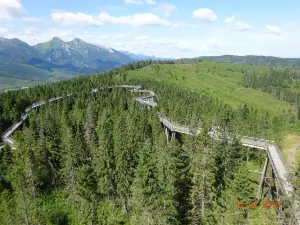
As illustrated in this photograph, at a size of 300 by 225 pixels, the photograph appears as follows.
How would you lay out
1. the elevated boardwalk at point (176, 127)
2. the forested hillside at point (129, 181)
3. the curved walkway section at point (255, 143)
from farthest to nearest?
1. the elevated boardwalk at point (176, 127)
2. the forested hillside at point (129, 181)
3. the curved walkway section at point (255, 143)

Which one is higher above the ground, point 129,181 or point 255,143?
point 255,143

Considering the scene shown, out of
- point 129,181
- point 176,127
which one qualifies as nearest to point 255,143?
point 176,127

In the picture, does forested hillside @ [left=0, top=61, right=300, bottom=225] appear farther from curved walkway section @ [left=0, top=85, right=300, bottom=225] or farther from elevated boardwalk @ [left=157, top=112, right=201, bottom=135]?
elevated boardwalk @ [left=157, top=112, right=201, bottom=135]

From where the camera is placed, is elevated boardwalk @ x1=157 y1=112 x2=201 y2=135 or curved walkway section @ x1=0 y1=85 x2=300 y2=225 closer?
curved walkway section @ x1=0 y1=85 x2=300 y2=225

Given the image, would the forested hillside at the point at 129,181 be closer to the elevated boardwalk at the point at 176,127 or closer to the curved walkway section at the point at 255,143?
the curved walkway section at the point at 255,143

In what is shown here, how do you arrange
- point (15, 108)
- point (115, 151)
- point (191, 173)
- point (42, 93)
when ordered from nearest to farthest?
point (191, 173), point (115, 151), point (15, 108), point (42, 93)

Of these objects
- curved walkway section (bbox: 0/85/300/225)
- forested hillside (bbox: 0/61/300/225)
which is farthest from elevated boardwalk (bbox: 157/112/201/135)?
forested hillside (bbox: 0/61/300/225)

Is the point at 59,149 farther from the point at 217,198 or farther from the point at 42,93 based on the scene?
the point at 42,93

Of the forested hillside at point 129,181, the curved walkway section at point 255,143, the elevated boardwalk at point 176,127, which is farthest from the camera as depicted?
the elevated boardwalk at point 176,127

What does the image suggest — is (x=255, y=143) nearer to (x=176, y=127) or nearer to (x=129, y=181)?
(x=176, y=127)

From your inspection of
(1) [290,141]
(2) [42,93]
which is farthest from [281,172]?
(2) [42,93]

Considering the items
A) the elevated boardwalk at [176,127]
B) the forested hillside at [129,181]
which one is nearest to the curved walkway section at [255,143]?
the elevated boardwalk at [176,127]
